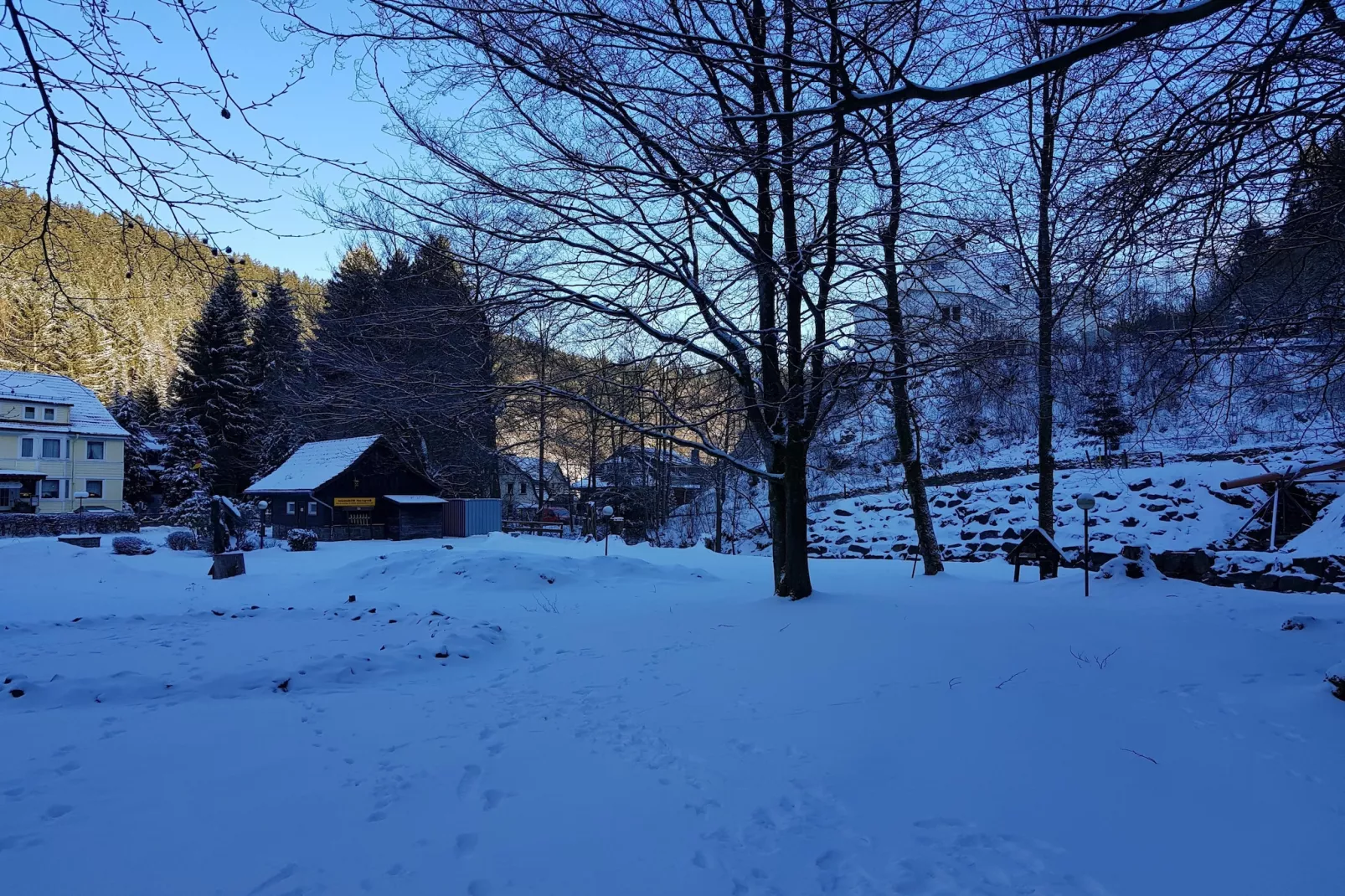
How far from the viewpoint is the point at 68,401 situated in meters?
32.9

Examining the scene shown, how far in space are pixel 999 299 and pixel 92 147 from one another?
7.69m

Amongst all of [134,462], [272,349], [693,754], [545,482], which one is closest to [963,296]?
[693,754]

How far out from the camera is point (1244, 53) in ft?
15.0

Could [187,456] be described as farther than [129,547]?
Yes

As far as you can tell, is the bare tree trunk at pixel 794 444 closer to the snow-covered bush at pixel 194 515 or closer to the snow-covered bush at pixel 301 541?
the snow-covered bush at pixel 301 541

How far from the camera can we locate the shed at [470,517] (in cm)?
2902

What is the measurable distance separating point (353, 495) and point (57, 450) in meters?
17.2

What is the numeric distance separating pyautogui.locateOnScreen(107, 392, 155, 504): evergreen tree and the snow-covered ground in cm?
3573

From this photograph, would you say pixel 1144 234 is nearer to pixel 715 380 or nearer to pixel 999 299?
pixel 999 299

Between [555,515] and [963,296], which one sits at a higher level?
[963,296]

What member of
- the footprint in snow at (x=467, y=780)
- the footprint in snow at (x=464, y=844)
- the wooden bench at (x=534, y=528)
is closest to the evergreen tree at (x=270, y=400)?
the wooden bench at (x=534, y=528)

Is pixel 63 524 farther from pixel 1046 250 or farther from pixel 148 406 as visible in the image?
pixel 1046 250

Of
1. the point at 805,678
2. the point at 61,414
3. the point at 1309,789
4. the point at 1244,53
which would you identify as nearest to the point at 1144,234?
the point at 1244,53

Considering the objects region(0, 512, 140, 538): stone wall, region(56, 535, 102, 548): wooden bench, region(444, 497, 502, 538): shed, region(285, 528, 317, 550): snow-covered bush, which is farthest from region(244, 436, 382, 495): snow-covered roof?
region(56, 535, 102, 548): wooden bench
